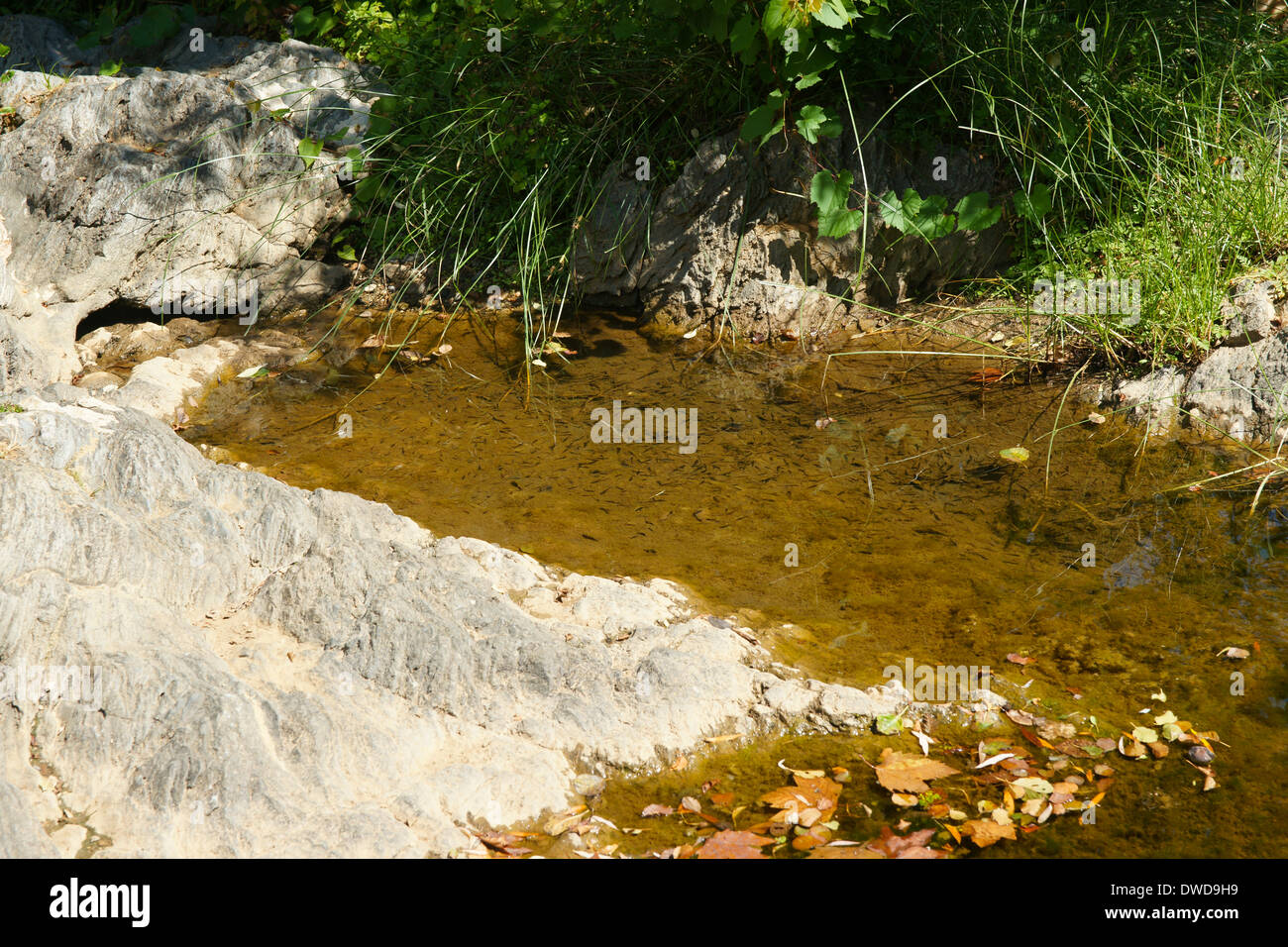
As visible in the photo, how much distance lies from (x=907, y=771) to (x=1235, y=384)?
8.51 feet

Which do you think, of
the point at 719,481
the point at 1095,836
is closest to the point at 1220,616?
the point at 1095,836

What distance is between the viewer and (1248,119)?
15.5ft

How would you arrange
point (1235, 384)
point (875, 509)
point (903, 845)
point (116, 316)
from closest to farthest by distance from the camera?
1. point (903, 845)
2. point (875, 509)
3. point (1235, 384)
4. point (116, 316)

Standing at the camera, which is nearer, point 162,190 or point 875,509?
point 875,509

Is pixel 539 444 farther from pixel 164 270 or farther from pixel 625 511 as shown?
pixel 164 270

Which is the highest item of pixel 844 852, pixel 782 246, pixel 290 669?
pixel 782 246

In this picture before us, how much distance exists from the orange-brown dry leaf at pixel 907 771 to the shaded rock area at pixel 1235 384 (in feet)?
7.49

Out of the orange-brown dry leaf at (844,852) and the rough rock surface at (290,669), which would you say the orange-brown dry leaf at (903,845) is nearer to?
the orange-brown dry leaf at (844,852)

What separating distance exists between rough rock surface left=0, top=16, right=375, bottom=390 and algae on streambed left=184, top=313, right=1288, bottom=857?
0.92 meters

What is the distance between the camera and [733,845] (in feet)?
7.36

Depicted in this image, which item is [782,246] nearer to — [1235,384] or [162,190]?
[1235,384]

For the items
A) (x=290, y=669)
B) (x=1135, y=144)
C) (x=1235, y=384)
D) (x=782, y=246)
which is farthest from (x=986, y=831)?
(x=1135, y=144)

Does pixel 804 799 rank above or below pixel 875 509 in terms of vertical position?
below

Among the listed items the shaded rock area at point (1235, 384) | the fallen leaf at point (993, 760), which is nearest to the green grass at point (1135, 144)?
the shaded rock area at point (1235, 384)
